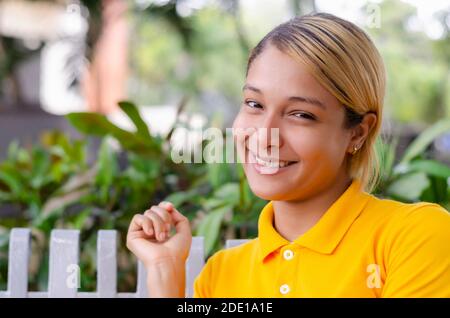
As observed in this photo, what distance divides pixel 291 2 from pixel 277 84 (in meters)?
3.54

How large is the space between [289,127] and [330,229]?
15cm

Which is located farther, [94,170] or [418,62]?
→ [418,62]

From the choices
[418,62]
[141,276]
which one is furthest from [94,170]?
[418,62]

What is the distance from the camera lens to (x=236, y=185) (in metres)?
1.87

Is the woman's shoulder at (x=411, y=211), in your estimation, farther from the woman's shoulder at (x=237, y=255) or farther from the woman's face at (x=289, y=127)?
the woman's shoulder at (x=237, y=255)

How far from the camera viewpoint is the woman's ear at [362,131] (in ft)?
3.36

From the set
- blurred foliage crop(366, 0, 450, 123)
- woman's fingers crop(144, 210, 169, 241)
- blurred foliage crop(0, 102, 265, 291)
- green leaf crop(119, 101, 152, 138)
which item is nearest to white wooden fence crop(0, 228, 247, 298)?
blurred foliage crop(0, 102, 265, 291)

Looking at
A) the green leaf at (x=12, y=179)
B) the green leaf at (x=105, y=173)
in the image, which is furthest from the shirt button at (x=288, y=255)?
the green leaf at (x=12, y=179)

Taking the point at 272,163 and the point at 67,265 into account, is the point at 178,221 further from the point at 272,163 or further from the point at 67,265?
the point at 67,265

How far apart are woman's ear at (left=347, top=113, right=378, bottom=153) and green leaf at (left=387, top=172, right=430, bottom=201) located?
0.77 metres

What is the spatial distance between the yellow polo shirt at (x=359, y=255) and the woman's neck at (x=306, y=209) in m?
0.01

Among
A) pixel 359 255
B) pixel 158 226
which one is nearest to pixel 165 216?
pixel 158 226

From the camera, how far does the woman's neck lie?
105 centimetres
